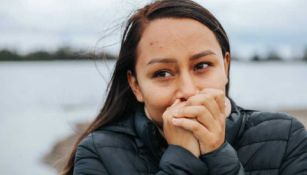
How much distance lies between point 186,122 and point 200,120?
0.07 meters

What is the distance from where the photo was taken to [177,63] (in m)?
3.18

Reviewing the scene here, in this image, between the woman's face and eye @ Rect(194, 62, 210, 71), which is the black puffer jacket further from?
eye @ Rect(194, 62, 210, 71)

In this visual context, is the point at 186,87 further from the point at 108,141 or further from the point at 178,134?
the point at 108,141

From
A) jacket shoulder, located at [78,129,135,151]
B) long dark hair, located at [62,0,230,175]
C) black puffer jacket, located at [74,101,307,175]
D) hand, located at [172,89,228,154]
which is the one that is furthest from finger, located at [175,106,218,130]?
long dark hair, located at [62,0,230,175]

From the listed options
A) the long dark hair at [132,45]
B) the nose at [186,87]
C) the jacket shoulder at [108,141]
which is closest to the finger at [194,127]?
the nose at [186,87]

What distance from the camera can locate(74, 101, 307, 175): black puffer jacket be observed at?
3045 millimetres

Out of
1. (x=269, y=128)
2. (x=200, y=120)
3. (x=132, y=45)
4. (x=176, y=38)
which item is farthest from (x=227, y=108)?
(x=132, y=45)

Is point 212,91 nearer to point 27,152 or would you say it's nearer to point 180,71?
point 180,71

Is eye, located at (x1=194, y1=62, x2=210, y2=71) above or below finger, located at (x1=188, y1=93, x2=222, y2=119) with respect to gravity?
above

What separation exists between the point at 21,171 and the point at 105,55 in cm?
1483

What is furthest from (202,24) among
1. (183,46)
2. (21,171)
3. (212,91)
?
(21,171)

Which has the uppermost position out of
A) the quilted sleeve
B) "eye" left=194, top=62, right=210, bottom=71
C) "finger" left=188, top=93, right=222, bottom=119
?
"eye" left=194, top=62, right=210, bottom=71

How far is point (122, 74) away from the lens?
378 centimetres

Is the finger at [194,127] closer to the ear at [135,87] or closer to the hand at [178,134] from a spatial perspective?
the hand at [178,134]
